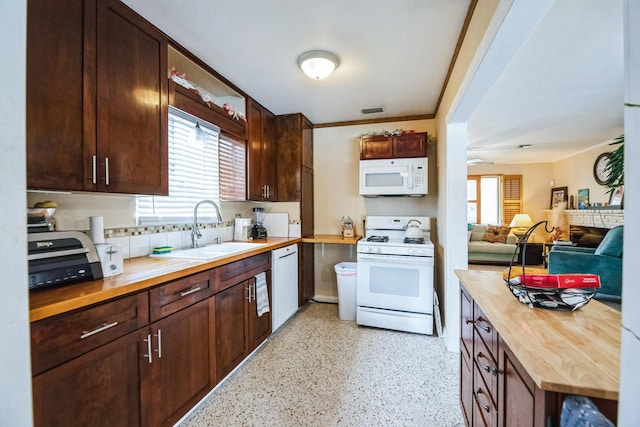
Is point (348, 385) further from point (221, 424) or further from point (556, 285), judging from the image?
point (556, 285)

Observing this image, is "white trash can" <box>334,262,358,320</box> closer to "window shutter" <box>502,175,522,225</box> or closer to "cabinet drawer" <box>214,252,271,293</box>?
"cabinet drawer" <box>214,252,271,293</box>

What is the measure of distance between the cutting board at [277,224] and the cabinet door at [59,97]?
6.96 ft

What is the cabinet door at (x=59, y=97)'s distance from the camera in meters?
1.15

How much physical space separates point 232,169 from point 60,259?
1697mm

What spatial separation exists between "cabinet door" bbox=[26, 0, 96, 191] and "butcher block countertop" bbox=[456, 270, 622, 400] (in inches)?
74.5

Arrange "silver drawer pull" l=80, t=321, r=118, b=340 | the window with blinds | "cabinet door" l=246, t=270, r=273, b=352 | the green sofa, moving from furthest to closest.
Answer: the green sofa < "cabinet door" l=246, t=270, r=273, b=352 < the window with blinds < "silver drawer pull" l=80, t=321, r=118, b=340

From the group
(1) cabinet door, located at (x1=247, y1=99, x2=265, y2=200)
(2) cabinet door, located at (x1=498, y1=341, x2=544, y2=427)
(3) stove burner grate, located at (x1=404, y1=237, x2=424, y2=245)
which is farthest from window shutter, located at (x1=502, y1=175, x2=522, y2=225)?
(2) cabinet door, located at (x1=498, y1=341, x2=544, y2=427)

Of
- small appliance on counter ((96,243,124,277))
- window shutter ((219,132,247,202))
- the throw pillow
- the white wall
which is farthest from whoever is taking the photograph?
the throw pillow

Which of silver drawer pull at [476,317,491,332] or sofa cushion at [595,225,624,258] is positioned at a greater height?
sofa cushion at [595,225,624,258]

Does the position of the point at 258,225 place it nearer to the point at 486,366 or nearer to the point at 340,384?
the point at 340,384

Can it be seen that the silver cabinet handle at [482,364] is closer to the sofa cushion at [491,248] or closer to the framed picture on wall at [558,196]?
the sofa cushion at [491,248]

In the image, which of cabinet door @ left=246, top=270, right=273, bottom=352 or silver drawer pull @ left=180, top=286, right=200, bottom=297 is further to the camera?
cabinet door @ left=246, top=270, right=273, bottom=352

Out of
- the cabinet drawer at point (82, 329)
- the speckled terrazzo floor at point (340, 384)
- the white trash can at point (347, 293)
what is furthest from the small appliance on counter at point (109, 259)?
the white trash can at point (347, 293)

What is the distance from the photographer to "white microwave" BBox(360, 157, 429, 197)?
3086mm
